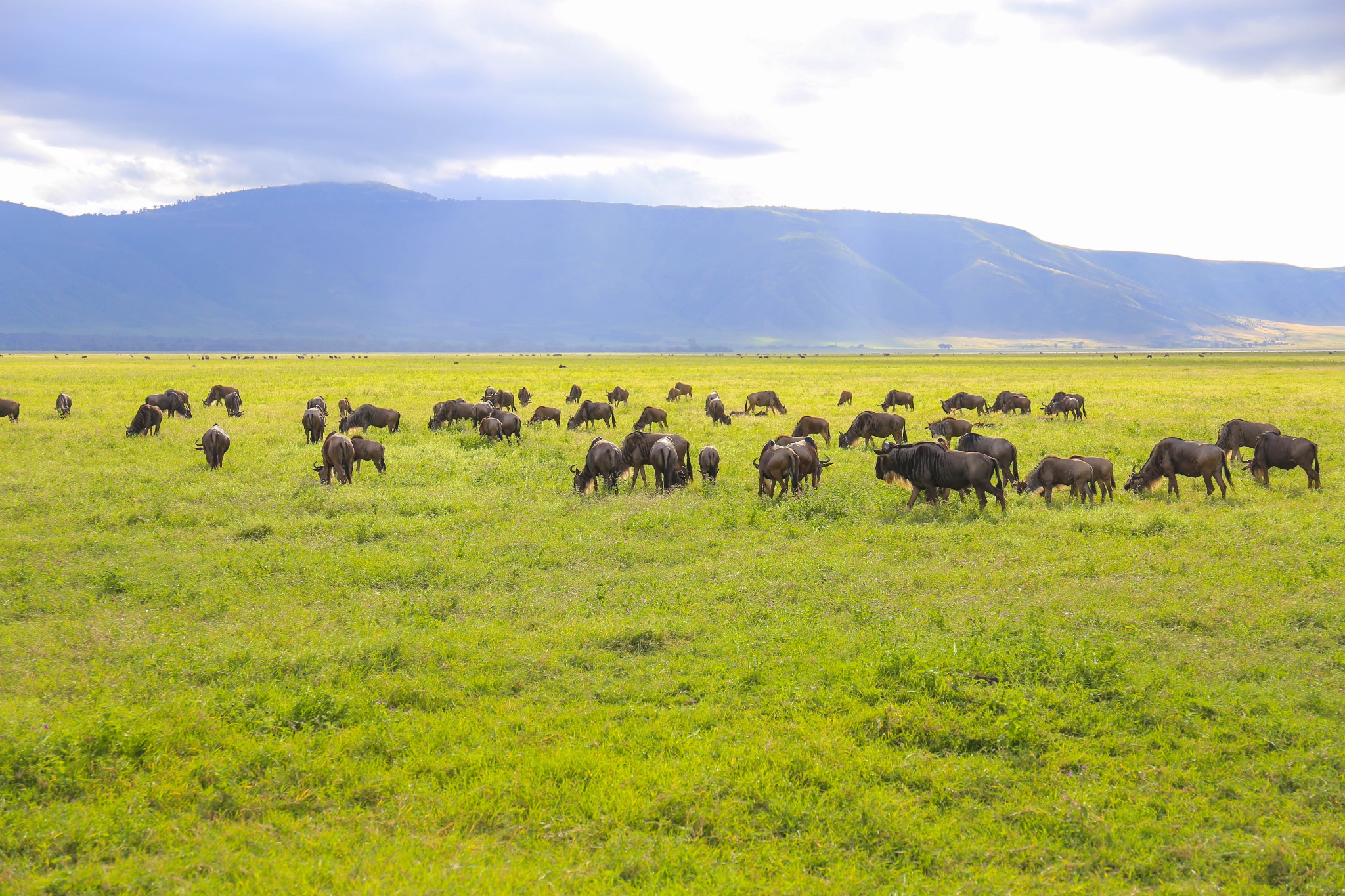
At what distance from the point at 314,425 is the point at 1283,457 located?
1126 inches

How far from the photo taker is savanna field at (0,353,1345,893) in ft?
20.9

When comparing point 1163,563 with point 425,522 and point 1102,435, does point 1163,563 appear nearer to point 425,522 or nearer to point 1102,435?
point 425,522

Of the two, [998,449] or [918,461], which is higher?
[998,449]

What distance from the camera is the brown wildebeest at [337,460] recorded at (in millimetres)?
20859

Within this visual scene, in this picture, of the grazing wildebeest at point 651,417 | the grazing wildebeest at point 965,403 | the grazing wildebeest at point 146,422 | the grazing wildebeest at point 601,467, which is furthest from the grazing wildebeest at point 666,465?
the grazing wildebeest at point 965,403

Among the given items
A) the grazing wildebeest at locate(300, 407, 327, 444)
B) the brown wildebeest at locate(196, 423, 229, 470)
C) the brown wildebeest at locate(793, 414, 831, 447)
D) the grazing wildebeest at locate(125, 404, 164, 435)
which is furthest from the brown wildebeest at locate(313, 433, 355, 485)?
the brown wildebeest at locate(793, 414, 831, 447)

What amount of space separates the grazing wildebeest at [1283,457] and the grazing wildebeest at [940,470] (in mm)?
7630

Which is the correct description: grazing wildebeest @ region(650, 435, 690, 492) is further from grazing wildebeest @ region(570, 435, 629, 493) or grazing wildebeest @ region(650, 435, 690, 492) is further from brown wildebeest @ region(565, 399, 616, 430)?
brown wildebeest @ region(565, 399, 616, 430)

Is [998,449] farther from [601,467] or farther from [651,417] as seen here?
[651,417]

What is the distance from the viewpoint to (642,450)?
68.6 feet

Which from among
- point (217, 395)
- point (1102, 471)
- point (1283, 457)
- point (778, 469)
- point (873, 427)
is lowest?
point (1102, 471)

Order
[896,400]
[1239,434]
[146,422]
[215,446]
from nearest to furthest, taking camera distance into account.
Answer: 1. [1239,434]
2. [215,446]
3. [146,422]
4. [896,400]

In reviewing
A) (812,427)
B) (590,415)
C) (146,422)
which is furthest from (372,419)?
(812,427)

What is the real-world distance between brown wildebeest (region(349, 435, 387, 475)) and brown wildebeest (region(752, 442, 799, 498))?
435 inches
